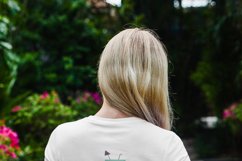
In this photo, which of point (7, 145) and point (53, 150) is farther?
point (7, 145)

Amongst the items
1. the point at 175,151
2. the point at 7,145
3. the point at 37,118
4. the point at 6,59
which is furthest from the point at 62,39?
the point at 175,151

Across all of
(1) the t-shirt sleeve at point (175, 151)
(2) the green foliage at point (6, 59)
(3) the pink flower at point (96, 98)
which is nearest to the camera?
(1) the t-shirt sleeve at point (175, 151)

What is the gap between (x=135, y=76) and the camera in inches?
75.5

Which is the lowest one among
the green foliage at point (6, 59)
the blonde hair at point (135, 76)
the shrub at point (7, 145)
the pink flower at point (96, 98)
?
the pink flower at point (96, 98)

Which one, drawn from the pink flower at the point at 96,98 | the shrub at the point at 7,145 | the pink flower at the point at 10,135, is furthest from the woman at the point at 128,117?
the pink flower at the point at 96,98

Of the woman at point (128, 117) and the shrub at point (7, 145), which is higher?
the woman at point (128, 117)

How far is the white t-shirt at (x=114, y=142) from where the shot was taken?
1.91m

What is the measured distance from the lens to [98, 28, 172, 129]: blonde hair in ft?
6.29

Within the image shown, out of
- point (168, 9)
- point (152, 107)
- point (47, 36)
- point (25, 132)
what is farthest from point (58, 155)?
point (168, 9)

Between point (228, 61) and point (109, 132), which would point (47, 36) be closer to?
point (228, 61)

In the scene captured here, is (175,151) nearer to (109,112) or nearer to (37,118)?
(109,112)

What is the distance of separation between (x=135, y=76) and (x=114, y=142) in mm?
236

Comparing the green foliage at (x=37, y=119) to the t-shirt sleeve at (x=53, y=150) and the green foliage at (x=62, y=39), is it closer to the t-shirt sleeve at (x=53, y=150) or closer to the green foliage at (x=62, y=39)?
the green foliage at (x=62, y=39)

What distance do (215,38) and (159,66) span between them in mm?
9758
